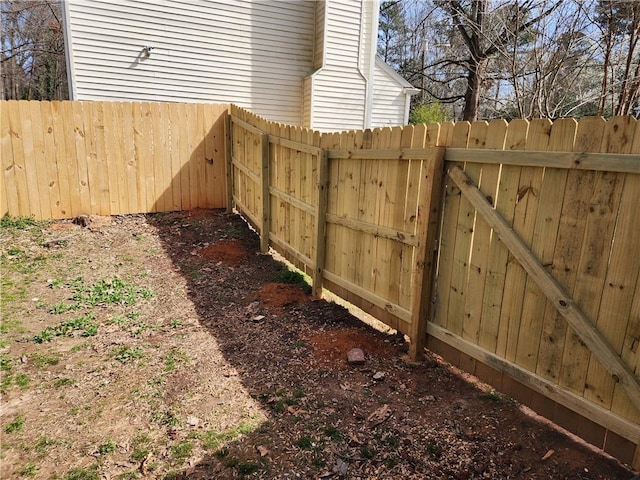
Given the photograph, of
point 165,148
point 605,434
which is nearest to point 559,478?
point 605,434

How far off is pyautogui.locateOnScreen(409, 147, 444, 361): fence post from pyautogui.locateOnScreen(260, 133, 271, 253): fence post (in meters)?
3.21

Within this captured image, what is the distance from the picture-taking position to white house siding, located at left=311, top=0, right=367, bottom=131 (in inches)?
448

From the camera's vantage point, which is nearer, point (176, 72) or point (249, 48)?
point (176, 72)

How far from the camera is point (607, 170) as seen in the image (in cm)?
222

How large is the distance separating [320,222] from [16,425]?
3154mm

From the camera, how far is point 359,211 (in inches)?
165

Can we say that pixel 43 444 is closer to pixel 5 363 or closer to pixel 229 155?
pixel 5 363

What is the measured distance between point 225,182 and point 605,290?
7.09 m

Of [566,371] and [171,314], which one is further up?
[566,371]

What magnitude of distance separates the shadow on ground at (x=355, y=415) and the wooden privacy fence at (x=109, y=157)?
3809 millimetres

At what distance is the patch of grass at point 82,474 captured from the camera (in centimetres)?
236

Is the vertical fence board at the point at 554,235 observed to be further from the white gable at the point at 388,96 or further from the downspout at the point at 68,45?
the white gable at the point at 388,96

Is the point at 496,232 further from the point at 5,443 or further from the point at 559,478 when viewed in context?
the point at 5,443

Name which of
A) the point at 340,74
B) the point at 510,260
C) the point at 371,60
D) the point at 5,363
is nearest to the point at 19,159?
the point at 5,363
